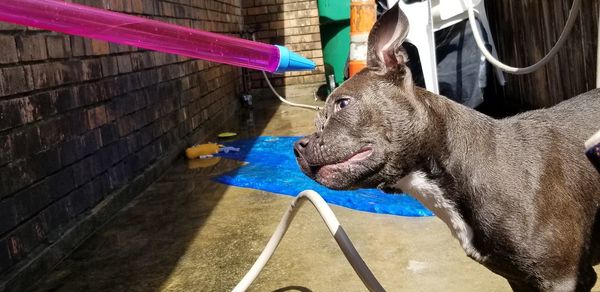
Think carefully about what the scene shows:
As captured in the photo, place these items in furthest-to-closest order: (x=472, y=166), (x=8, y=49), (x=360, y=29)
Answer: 1. (x=360, y=29)
2. (x=8, y=49)
3. (x=472, y=166)

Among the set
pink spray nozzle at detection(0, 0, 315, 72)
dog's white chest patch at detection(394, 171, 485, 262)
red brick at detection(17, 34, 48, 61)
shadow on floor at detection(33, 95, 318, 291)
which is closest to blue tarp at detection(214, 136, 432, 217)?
shadow on floor at detection(33, 95, 318, 291)

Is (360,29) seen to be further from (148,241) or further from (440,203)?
(440,203)

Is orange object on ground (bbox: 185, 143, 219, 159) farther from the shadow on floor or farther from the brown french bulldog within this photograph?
the brown french bulldog

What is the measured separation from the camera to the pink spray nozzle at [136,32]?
158 cm

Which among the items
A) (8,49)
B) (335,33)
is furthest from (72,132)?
(335,33)

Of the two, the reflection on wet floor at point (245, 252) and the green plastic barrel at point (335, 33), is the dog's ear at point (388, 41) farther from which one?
the green plastic barrel at point (335, 33)

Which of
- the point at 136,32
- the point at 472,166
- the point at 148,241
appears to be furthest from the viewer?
the point at 148,241

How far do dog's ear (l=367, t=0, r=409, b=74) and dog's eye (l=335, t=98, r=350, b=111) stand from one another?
0.18m

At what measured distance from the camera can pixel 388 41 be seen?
87.0 inches

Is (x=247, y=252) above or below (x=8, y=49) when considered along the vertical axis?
below

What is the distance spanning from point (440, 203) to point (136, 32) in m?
1.27

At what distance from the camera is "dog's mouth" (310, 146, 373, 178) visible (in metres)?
2.17

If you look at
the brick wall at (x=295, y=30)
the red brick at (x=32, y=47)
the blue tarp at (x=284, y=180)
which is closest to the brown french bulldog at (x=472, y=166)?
the blue tarp at (x=284, y=180)

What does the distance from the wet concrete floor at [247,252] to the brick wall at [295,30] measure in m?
7.12
